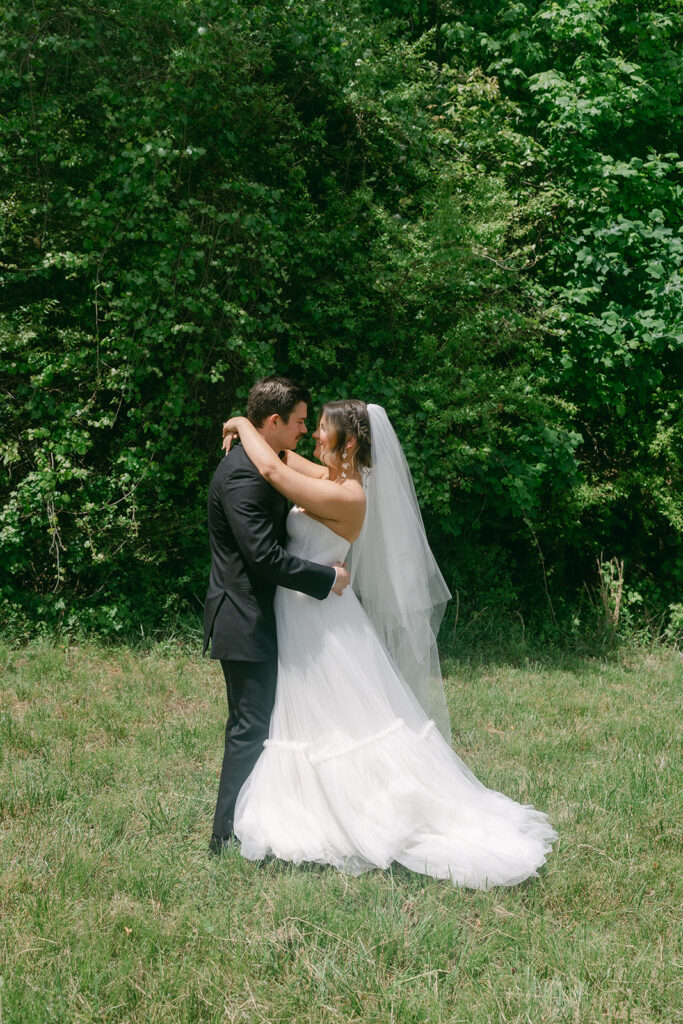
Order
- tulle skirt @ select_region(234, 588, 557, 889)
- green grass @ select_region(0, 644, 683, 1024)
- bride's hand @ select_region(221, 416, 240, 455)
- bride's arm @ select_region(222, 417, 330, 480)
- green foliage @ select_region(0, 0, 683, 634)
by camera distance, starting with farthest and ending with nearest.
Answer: green foliage @ select_region(0, 0, 683, 634) → bride's arm @ select_region(222, 417, 330, 480) → bride's hand @ select_region(221, 416, 240, 455) → tulle skirt @ select_region(234, 588, 557, 889) → green grass @ select_region(0, 644, 683, 1024)

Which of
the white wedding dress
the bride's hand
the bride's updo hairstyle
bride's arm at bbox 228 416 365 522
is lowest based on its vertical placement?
the white wedding dress

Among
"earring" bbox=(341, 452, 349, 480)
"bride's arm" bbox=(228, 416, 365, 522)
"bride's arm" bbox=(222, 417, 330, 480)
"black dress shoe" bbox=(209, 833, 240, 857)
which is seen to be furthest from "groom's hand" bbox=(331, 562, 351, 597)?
"black dress shoe" bbox=(209, 833, 240, 857)

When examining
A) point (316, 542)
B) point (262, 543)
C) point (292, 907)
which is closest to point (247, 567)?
point (262, 543)

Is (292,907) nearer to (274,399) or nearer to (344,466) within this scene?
(344,466)

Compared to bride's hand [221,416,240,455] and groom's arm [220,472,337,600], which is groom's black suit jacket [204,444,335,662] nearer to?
groom's arm [220,472,337,600]

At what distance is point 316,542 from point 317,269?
13.4ft

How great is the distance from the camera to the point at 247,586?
3.71 meters

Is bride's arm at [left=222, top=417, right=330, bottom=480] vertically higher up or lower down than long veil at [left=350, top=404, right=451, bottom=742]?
higher up

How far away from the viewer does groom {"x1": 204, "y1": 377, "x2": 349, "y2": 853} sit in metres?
3.60

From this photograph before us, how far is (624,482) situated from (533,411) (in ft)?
5.47

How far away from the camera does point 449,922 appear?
10.5 ft

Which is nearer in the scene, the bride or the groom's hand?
the bride

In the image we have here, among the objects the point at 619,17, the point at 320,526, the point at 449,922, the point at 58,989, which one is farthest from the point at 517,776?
the point at 619,17

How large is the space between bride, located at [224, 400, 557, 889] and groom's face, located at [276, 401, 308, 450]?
13 centimetres
